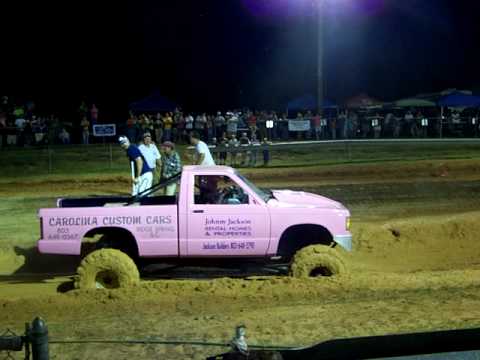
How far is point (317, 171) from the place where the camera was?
23.9 meters

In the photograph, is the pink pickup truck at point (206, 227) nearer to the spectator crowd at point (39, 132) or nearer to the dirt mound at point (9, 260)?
the dirt mound at point (9, 260)

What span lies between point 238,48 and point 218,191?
47.8 metres

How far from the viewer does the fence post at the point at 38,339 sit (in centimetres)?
437

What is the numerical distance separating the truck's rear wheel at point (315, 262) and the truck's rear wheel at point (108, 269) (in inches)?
87.7

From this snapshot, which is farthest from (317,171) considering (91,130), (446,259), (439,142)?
(91,130)

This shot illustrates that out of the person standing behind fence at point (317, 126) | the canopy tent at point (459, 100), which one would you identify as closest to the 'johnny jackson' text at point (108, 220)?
the person standing behind fence at point (317, 126)

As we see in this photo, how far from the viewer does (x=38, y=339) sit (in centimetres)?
438

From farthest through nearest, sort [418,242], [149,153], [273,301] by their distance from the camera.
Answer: [149,153] → [418,242] → [273,301]

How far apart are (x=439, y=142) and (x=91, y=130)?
15.4 meters

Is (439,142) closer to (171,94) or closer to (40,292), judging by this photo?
(40,292)

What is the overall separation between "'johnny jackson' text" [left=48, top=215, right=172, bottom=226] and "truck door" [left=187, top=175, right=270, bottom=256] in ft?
1.39

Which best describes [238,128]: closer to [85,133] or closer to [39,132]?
[85,133]

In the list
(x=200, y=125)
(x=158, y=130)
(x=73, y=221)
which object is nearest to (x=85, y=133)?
(x=158, y=130)

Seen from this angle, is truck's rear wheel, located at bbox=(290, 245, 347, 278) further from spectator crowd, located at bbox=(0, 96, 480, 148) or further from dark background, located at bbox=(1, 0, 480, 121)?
dark background, located at bbox=(1, 0, 480, 121)
